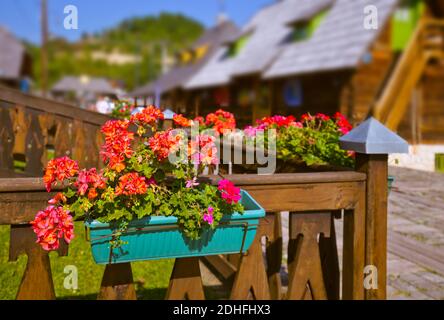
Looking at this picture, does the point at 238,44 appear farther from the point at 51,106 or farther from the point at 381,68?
the point at 51,106

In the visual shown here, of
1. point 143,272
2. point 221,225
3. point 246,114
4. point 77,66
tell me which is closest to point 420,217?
point 246,114

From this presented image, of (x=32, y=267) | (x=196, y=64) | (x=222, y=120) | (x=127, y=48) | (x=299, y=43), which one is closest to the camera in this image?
(x=32, y=267)

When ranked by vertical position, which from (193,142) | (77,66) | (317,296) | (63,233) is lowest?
(317,296)

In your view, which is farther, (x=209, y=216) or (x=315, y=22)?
(x=315, y=22)

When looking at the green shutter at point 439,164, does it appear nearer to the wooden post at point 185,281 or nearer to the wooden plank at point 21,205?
the wooden post at point 185,281

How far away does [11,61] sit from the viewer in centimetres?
4503

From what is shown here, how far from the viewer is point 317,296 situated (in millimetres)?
2627

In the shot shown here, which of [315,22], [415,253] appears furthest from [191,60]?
[415,253]

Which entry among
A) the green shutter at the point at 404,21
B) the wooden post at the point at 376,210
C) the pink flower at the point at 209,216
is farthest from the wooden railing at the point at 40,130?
the green shutter at the point at 404,21

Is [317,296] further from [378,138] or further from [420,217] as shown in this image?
[420,217]

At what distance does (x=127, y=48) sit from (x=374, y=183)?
416 feet

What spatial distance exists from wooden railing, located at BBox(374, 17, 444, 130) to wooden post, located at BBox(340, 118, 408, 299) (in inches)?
545

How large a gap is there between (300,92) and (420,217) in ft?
47.0

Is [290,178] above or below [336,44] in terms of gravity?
below
